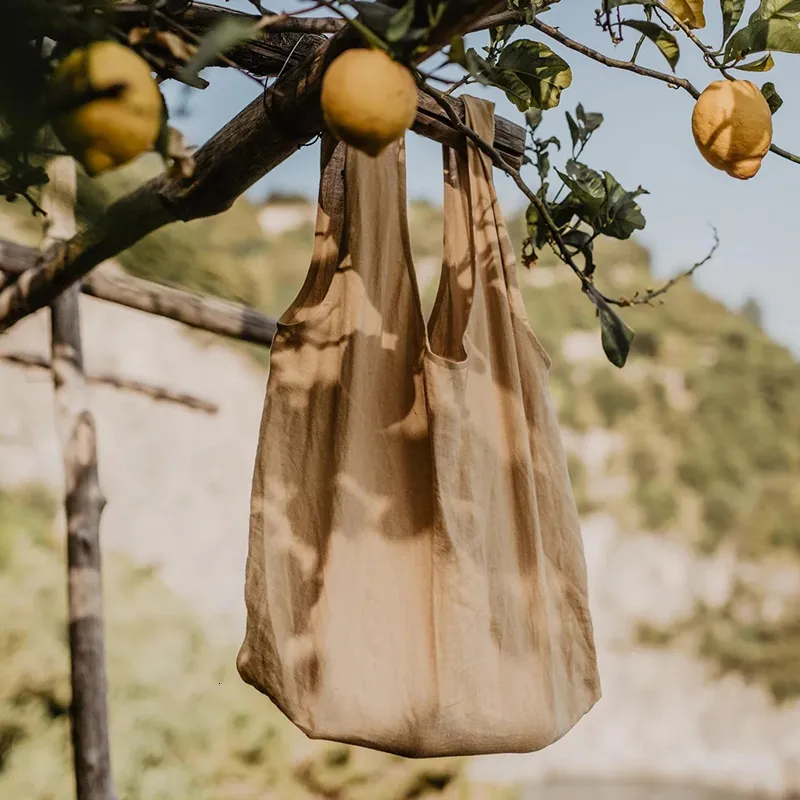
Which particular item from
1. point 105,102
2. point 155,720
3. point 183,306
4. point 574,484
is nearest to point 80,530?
point 183,306

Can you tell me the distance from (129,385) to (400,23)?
2057 mm

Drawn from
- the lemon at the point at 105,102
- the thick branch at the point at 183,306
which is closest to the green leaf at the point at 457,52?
the lemon at the point at 105,102

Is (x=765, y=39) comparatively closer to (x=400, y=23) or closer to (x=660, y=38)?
(x=660, y=38)

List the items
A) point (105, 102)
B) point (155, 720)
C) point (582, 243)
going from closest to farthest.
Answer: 1. point (105, 102)
2. point (582, 243)
3. point (155, 720)

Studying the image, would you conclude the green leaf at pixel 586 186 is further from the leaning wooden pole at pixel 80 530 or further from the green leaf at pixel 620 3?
the leaning wooden pole at pixel 80 530

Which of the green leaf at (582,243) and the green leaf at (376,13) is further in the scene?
the green leaf at (582,243)

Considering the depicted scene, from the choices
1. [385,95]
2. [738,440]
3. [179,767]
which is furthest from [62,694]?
[738,440]

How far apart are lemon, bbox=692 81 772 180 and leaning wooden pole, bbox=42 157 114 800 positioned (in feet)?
3.08

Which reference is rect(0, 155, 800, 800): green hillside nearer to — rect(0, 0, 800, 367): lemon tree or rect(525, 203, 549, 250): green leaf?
rect(525, 203, 549, 250): green leaf

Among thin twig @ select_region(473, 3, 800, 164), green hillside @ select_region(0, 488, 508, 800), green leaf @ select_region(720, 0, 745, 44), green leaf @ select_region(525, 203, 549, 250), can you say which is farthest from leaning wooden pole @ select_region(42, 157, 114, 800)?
green hillside @ select_region(0, 488, 508, 800)

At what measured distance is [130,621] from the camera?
3285 millimetres

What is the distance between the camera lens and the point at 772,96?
675mm

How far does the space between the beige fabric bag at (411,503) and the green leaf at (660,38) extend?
249 millimetres

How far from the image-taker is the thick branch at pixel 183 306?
1.54m
